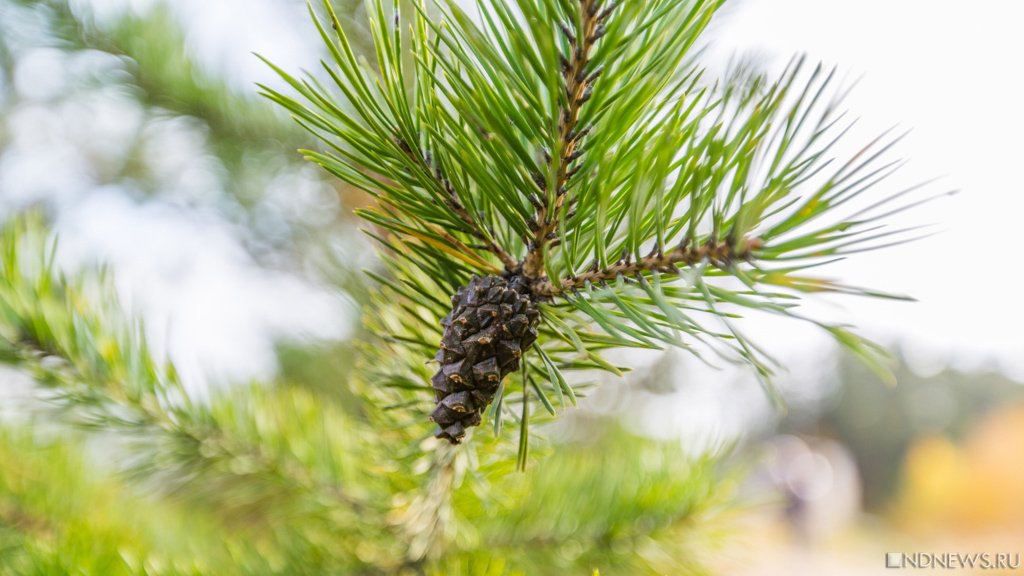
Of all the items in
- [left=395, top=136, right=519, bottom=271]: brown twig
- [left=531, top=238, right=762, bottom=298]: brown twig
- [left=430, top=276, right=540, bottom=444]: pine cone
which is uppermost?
[left=395, top=136, right=519, bottom=271]: brown twig

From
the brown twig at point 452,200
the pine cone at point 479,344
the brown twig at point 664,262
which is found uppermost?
the brown twig at point 452,200

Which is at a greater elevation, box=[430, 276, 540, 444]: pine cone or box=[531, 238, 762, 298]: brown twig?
box=[531, 238, 762, 298]: brown twig

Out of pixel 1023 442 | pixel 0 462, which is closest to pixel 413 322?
pixel 0 462
